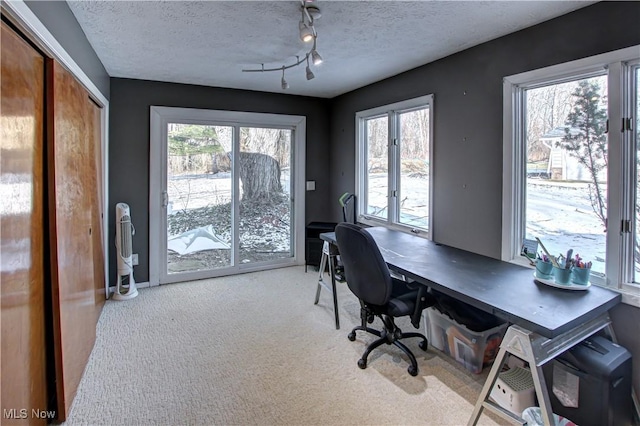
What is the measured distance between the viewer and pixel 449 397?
80.7 inches

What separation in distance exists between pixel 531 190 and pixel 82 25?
3377mm

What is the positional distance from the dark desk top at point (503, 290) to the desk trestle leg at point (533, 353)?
0.07m

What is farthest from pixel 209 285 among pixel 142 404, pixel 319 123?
pixel 319 123

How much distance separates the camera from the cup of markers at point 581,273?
6.16 ft

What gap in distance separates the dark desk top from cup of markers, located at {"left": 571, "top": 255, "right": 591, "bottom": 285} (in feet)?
0.20

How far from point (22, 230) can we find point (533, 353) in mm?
2344

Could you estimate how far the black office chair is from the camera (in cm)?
216

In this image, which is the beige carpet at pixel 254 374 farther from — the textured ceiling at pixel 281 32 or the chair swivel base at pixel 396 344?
the textured ceiling at pixel 281 32

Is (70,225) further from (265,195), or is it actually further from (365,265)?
(265,195)

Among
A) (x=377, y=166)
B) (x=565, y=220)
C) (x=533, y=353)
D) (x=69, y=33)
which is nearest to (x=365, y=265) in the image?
(x=533, y=353)

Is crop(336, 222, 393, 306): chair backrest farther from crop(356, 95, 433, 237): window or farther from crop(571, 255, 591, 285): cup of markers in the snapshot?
crop(356, 95, 433, 237): window

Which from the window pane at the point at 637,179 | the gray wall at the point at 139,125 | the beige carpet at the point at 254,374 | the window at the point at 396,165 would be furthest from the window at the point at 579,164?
the gray wall at the point at 139,125

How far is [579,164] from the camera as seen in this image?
2184 mm

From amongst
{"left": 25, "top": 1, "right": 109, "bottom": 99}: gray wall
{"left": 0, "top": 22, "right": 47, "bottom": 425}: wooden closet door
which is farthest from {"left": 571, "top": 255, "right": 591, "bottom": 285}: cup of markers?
{"left": 25, "top": 1, "right": 109, "bottom": 99}: gray wall
